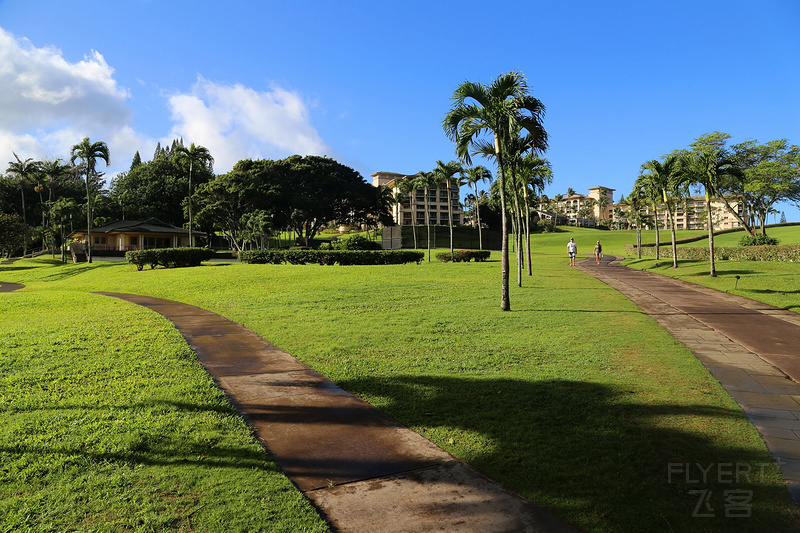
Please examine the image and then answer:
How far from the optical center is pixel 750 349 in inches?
364

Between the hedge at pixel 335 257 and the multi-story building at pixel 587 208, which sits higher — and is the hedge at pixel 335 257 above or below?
below

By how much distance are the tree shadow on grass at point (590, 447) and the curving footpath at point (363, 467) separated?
11.7 inches

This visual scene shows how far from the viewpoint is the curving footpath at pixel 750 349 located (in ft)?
17.3

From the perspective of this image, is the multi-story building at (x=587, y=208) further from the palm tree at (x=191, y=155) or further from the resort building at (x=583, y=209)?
the palm tree at (x=191, y=155)

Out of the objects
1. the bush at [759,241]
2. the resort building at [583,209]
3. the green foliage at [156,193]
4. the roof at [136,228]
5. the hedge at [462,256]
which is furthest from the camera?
the resort building at [583,209]

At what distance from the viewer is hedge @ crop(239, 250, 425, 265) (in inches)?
1139

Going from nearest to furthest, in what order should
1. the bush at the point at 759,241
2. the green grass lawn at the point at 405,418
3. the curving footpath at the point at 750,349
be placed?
the green grass lawn at the point at 405,418 → the curving footpath at the point at 750,349 → the bush at the point at 759,241

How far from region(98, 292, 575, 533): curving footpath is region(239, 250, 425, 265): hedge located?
2181 centimetres

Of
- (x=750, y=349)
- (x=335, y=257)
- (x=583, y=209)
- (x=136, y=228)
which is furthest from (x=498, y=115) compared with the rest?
(x=583, y=209)

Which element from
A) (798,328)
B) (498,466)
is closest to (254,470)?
(498,466)

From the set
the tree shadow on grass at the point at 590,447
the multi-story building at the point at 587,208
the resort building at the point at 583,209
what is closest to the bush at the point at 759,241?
the tree shadow on grass at the point at 590,447

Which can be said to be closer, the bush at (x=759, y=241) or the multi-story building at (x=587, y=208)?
the bush at (x=759, y=241)

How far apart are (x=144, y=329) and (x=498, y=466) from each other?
9144mm

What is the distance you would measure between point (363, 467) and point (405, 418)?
1.34 meters
